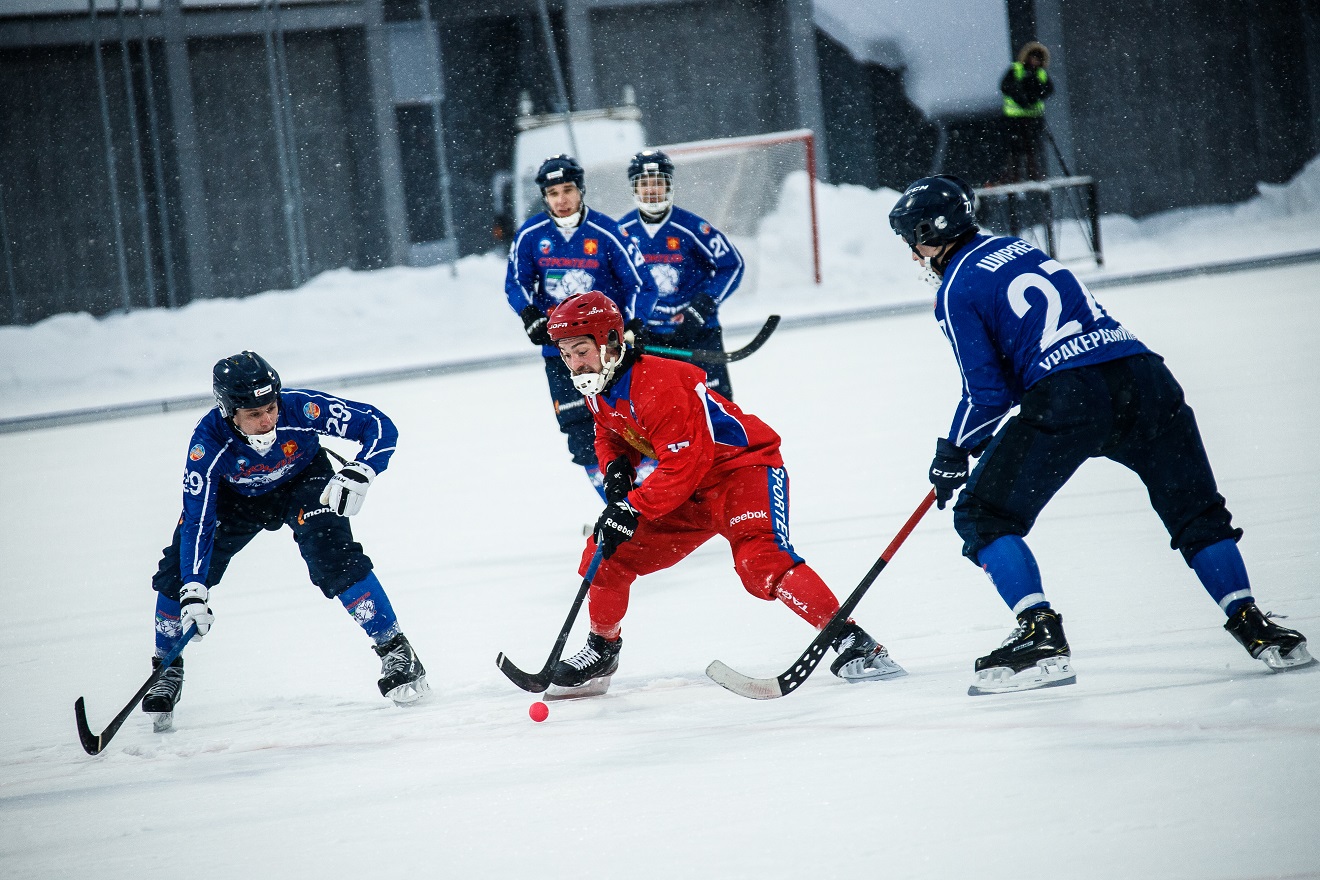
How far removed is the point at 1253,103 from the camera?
49.5 feet

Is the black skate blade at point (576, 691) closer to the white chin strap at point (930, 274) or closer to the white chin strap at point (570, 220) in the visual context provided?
the white chin strap at point (930, 274)

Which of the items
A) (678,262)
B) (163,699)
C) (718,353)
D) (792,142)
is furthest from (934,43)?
(163,699)

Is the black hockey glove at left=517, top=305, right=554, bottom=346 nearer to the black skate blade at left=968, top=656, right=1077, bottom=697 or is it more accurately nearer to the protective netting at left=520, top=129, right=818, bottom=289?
the black skate blade at left=968, top=656, right=1077, bottom=697

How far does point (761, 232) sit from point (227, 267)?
18.2 ft

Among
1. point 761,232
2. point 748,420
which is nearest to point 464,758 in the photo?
point 748,420

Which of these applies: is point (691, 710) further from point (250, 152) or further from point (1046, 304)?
point (250, 152)

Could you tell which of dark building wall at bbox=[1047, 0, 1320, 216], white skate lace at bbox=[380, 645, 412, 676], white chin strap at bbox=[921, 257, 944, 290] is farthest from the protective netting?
white chin strap at bbox=[921, 257, 944, 290]

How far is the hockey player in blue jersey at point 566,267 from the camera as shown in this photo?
4.80 meters

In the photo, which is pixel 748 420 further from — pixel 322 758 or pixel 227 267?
pixel 227 267

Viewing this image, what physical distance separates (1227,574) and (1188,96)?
14.2 meters

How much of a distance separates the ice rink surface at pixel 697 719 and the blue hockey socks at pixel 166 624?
166 mm

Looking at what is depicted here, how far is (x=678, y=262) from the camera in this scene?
5367 millimetres

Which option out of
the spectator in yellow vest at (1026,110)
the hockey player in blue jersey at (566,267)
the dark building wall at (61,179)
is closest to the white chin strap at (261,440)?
the hockey player in blue jersey at (566,267)

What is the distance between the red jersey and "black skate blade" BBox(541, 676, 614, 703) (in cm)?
43
